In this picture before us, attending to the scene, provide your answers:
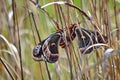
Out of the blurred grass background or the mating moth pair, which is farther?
the blurred grass background

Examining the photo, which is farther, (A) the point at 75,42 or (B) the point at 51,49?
(A) the point at 75,42

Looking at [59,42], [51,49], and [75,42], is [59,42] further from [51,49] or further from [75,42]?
[75,42]

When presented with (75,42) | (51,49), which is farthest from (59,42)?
(75,42)

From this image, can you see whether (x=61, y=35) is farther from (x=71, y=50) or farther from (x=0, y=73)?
(x=0, y=73)

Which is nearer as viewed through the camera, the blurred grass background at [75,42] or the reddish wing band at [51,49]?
the reddish wing band at [51,49]

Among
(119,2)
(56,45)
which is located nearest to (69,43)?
(56,45)

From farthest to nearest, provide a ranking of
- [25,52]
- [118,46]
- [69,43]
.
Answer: [25,52] < [118,46] < [69,43]

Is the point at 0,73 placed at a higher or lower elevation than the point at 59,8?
lower

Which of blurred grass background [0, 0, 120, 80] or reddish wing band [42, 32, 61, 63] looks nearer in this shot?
reddish wing band [42, 32, 61, 63]

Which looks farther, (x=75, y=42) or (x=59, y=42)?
(x=75, y=42)

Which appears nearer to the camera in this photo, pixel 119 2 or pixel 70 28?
pixel 70 28

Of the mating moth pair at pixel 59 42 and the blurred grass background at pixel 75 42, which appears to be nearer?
the mating moth pair at pixel 59 42
